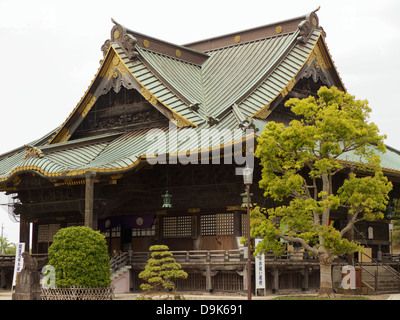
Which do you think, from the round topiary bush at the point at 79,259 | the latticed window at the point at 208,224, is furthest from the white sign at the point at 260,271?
the round topiary bush at the point at 79,259

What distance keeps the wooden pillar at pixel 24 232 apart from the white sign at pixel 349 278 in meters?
16.2

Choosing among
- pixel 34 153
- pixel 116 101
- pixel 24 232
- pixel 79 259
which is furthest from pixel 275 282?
pixel 24 232

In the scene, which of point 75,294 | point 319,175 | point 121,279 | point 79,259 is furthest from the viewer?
point 121,279

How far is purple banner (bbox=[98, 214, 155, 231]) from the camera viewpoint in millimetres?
32562

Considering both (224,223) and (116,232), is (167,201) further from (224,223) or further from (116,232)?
(116,232)

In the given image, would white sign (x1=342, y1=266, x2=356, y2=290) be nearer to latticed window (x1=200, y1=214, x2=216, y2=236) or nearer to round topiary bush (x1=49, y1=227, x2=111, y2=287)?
latticed window (x1=200, y1=214, x2=216, y2=236)

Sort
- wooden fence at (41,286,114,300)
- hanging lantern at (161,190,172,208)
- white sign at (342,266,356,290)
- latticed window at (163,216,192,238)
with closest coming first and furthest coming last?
1. wooden fence at (41,286,114,300)
2. hanging lantern at (161,190,172,208)
3. white sign at (342,266,356,290)
4. latticed window at (163,216,192,238)

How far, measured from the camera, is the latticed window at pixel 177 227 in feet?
102

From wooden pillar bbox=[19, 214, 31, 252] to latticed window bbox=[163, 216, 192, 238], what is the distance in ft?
25.5

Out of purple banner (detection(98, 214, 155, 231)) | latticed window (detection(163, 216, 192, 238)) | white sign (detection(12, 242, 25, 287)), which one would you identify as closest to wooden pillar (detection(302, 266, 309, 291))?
latticed window (detection(163, 216, 192, 238))

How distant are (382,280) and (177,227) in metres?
10.1

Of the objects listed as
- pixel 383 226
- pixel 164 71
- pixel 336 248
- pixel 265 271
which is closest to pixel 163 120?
pixel 164 71

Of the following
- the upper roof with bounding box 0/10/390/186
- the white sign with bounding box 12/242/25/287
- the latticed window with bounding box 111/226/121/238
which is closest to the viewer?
the upper roof with bounding box 0/10/390/186

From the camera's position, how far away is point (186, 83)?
114 feet
